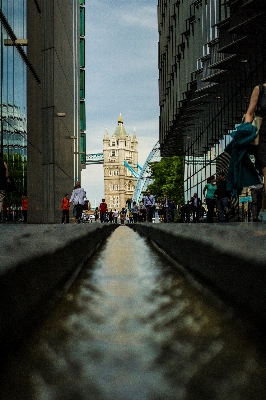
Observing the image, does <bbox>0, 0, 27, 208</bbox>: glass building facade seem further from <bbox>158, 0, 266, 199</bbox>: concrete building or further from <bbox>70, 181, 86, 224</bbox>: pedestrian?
<bbox>158, 0, 266, 199</bbox>: concrete building

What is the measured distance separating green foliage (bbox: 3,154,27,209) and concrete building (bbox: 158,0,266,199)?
7464 mm

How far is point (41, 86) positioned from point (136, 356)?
104ft

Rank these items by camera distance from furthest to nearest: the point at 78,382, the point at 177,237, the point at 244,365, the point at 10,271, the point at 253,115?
1. the point at 253,115
2. the point at 177,237
3. the point at 10,271
4. the point at 244,365
5. the point at 78,382

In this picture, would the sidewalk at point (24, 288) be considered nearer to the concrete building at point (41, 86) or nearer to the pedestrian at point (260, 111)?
the pedestrian at point (260, 111)

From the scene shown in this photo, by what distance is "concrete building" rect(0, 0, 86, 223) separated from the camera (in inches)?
878

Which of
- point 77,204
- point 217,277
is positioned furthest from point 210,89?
point 217,277

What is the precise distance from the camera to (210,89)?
28344mm

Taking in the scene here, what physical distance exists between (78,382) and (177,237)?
3813 mm

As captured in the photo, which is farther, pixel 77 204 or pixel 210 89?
pixel 210 89

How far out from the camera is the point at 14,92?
22.3 m

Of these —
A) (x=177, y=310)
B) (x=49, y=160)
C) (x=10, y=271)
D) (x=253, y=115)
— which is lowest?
(x=177, y=310)

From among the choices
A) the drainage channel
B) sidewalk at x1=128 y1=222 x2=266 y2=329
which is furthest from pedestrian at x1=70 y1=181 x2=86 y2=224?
the drainage channel

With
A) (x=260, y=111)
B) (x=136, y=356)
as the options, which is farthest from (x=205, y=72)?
(x=136, y=356)

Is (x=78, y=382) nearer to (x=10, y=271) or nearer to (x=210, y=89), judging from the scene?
(x=10, y=271)
